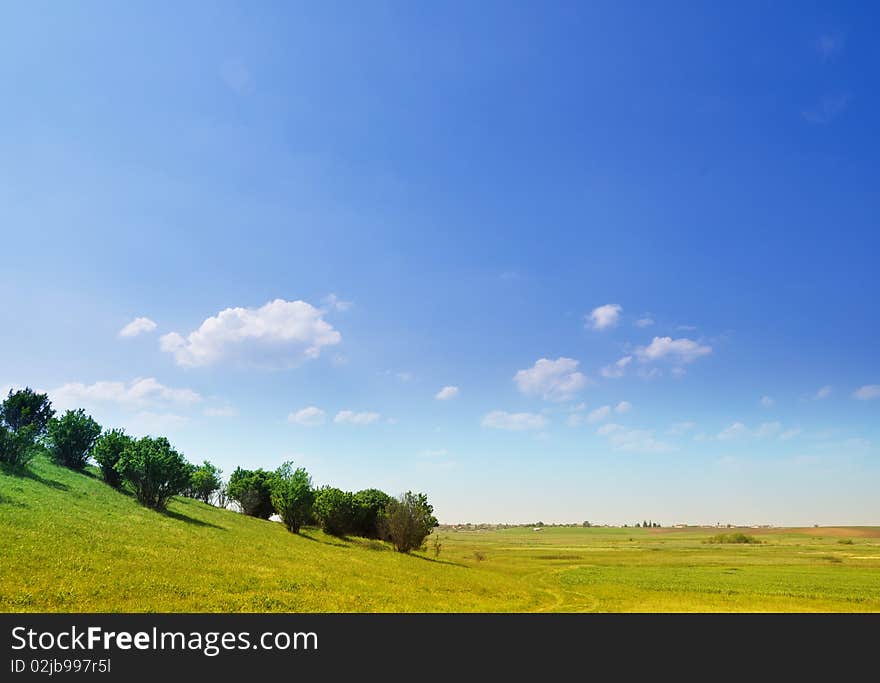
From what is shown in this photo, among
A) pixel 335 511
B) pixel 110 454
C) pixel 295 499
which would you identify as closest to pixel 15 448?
pixel 110 454

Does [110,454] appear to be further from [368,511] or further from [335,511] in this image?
[368,511]

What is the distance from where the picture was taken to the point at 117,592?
24.8 metres

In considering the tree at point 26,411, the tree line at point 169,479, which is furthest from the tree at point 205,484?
the tree at point 26,411

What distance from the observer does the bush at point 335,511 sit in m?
83.4

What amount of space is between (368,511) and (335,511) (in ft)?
23.0

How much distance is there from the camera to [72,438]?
229 ft

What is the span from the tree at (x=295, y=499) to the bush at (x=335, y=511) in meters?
6.53

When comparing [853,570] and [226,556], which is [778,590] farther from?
[226,556]

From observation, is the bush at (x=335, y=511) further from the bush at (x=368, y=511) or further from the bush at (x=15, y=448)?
the bush at (x=15, y=448)

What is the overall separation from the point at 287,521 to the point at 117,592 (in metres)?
54.1

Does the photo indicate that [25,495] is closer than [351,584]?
No

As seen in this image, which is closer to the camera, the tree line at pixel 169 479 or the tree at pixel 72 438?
the tree line at pixel 169 479

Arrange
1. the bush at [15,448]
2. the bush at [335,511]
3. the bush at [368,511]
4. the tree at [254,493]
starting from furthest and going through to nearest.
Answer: the tree at [254,493], the bush at [368,511], the bush at [335,511], the bush at [15,448]
